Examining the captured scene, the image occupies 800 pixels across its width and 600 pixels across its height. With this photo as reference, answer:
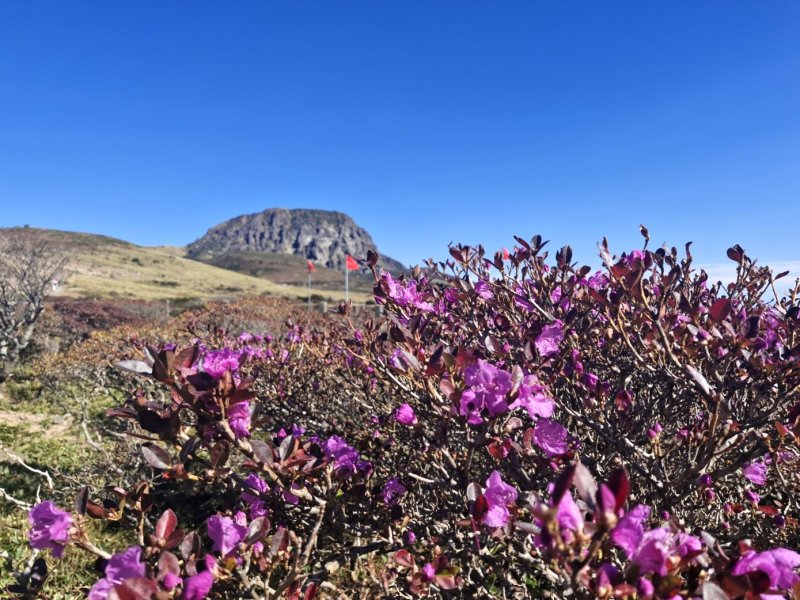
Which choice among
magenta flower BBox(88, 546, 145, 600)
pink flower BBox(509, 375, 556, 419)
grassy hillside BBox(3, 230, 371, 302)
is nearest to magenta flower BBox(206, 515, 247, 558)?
magenta flower BBox(88, 546, 145, 600)

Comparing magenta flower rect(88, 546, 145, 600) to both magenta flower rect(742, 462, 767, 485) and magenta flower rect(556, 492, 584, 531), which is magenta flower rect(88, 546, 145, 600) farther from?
magenta flower rect(742, 462, 767, 485)

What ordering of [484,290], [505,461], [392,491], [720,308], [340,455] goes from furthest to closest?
1. [484,290]
2. [392,491]
3. [340,455]
4. [505,461]
5. [720,308]

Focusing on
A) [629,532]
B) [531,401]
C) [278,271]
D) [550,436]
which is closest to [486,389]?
[531,401]

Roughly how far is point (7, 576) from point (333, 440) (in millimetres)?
3289

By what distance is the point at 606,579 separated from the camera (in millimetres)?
835

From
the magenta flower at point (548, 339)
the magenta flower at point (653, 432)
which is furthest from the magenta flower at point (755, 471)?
the magenta flower at point (548, 339)

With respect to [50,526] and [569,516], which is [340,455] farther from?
[569,516]

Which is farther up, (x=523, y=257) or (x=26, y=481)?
(x=523, y=257)

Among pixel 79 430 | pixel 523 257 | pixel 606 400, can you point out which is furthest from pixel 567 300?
pixel 79 430

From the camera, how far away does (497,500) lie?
1.27m

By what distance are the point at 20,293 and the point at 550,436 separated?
42.9ft

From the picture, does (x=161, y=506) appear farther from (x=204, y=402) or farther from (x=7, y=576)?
(x=204, y=402)

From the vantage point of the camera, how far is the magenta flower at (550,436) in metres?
1.53

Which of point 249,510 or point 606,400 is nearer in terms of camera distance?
point 249,510
